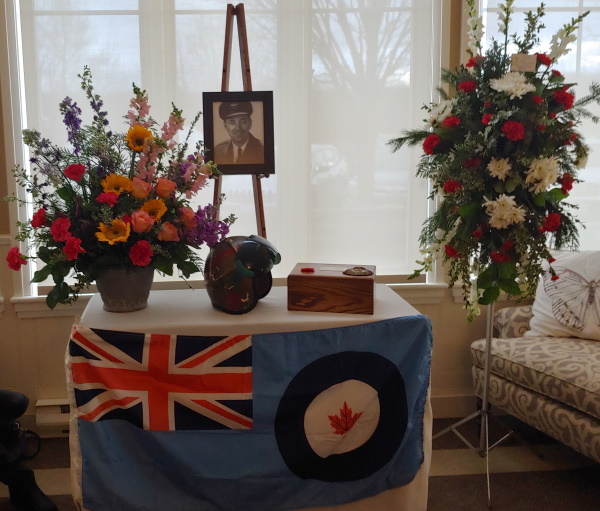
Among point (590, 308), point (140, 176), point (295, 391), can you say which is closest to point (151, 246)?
point (140, 176)

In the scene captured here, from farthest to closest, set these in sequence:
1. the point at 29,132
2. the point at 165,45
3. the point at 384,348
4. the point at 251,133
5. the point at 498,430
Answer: the point at 498,430 < the point at 165,45 < the point at 251,133 < the point at 384,348 < the point at 29,132

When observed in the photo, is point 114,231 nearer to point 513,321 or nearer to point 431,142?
point 431,142

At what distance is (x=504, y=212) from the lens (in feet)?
6.31

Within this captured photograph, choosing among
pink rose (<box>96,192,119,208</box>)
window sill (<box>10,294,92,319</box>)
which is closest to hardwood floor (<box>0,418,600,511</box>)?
window sill (<box>10,294,92,319</box>)

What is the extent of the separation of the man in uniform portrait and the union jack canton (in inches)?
30.3

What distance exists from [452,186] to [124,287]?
1.09m

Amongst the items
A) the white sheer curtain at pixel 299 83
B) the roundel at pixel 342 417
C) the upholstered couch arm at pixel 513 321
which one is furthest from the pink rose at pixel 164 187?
the upholstered couch arm at pixel 513 321

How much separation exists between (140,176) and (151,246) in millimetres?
214

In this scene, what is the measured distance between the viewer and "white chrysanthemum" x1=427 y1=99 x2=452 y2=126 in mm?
2053

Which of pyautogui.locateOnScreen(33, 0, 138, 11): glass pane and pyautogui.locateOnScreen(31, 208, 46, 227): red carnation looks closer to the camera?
pyautogui.locateOnScreen(31, 208, 46, 227): red carnation

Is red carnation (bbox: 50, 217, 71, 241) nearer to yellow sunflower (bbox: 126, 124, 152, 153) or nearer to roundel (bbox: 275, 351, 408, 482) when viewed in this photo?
yellow sunflower (bbox: 126, 124, 152, 153)

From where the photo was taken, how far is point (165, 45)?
2578 millimetres

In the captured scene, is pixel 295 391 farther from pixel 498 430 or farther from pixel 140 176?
pixel 498 430

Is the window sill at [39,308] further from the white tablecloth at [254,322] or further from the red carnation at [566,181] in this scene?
the red carnation at [566,181]
